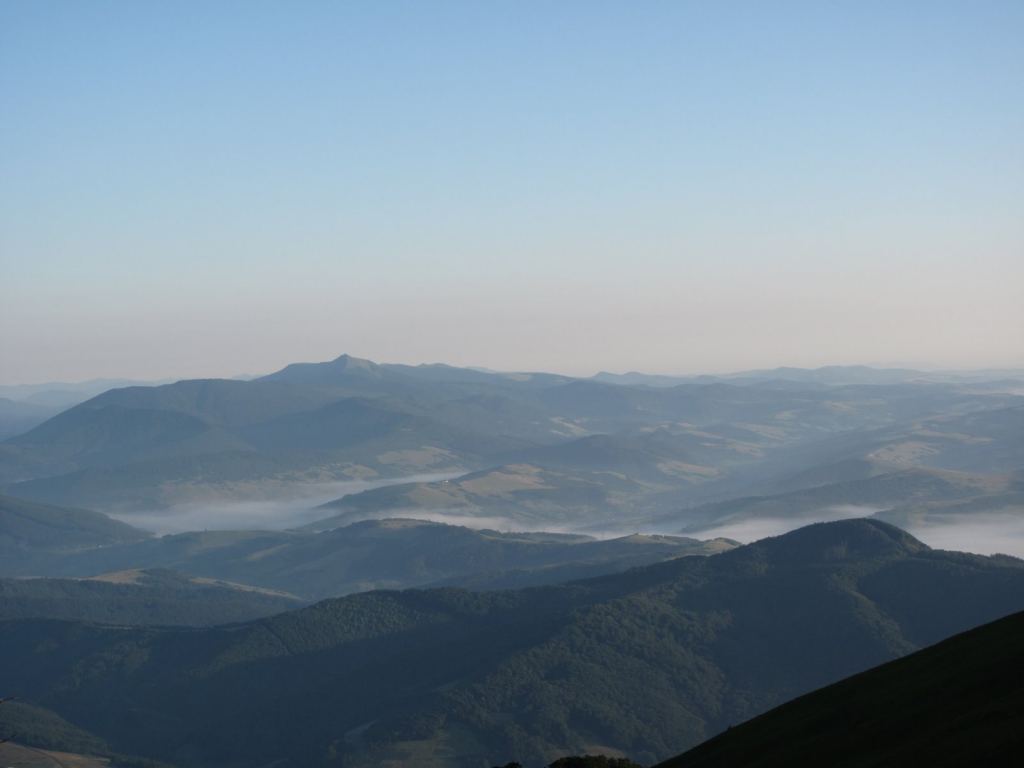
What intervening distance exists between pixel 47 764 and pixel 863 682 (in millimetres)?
157642

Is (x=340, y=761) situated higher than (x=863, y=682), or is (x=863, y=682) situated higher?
(x=863, y=682)

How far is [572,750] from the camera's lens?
646 feet

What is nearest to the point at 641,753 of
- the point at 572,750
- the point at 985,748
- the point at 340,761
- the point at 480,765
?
the point at 572,750

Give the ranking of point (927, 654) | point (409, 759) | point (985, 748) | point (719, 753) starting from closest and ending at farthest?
1. point (985, 748)
2. point (719, 753)
3. point (927, 654)
4. point (409, 759)

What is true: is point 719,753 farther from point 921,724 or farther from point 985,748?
point 985,748

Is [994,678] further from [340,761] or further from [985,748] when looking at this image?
[340,761]

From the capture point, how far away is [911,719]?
62156 mm

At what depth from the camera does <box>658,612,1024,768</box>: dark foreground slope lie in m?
51.9

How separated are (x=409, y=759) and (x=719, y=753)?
12986 cm

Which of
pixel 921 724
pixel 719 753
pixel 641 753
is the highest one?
pixel 921 724

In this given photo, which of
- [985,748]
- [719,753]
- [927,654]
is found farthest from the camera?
[927,654]

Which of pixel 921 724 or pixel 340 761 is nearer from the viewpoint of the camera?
pixel 921 724

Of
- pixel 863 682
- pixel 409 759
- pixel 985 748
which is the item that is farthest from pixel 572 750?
pixel 985 748

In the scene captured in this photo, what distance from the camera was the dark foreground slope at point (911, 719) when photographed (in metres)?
51.9
